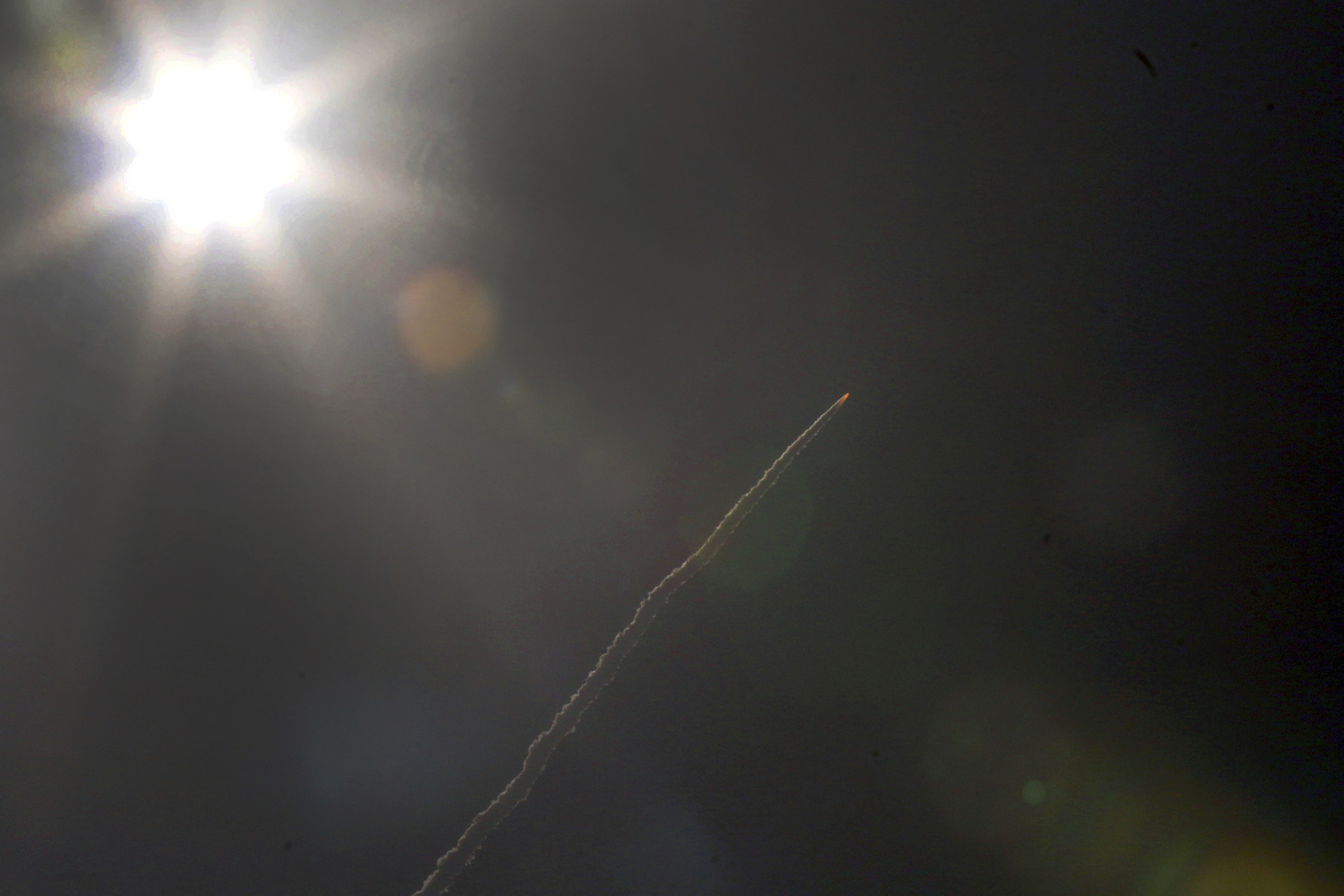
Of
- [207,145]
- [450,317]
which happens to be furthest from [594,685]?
[207,145]

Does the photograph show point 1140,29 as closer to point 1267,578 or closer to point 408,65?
point 1267,578

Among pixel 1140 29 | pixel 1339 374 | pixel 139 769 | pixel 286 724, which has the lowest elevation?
pixel 1339 374

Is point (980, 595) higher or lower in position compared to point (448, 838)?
lower

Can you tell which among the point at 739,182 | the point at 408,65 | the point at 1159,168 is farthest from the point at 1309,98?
the point at 408,65

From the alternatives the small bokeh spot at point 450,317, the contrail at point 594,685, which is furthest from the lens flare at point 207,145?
the contrail at point 594,685

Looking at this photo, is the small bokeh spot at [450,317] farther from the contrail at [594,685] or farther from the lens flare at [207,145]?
the contrail at [594,685]

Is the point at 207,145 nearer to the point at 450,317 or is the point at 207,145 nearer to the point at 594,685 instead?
the point at 450,317

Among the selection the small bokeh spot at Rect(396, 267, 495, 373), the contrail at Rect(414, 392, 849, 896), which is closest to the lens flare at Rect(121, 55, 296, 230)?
the small bokeh spot at Rect(396, 267, 495, 373)
